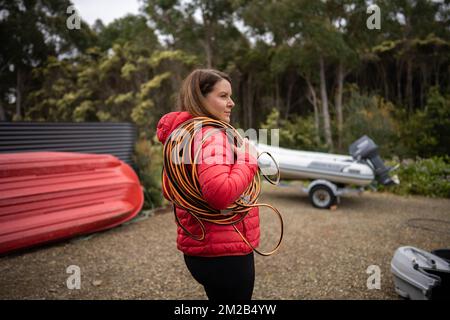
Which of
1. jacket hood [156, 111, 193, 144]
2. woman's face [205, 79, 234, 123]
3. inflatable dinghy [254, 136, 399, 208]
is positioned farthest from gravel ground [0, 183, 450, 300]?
woman's face [205, 79, 234, 123]

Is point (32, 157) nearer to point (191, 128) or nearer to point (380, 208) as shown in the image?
point (191, 128)

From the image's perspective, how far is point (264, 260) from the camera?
3631mm

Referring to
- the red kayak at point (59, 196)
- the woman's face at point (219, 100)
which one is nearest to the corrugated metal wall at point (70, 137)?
the red kayak at point (59, 196)

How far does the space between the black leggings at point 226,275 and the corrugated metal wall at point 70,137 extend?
4219 millimetres

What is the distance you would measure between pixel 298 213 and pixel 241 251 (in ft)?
14.7

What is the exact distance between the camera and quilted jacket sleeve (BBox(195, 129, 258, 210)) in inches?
45.3

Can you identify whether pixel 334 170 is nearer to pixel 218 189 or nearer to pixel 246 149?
pixel 246 149

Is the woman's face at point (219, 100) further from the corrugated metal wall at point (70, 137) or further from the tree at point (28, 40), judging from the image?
the tree at point (28, 40)

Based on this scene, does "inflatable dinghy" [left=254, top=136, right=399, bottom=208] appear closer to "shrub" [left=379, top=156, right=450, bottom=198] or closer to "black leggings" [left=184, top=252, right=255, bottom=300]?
"shrub" [left=379, top=156, right=450, bottom=198]

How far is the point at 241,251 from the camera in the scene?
138cm

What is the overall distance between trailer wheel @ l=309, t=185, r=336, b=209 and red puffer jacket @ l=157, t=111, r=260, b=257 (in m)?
4.69

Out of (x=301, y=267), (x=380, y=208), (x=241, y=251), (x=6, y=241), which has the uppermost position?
(x=241, y=251)
